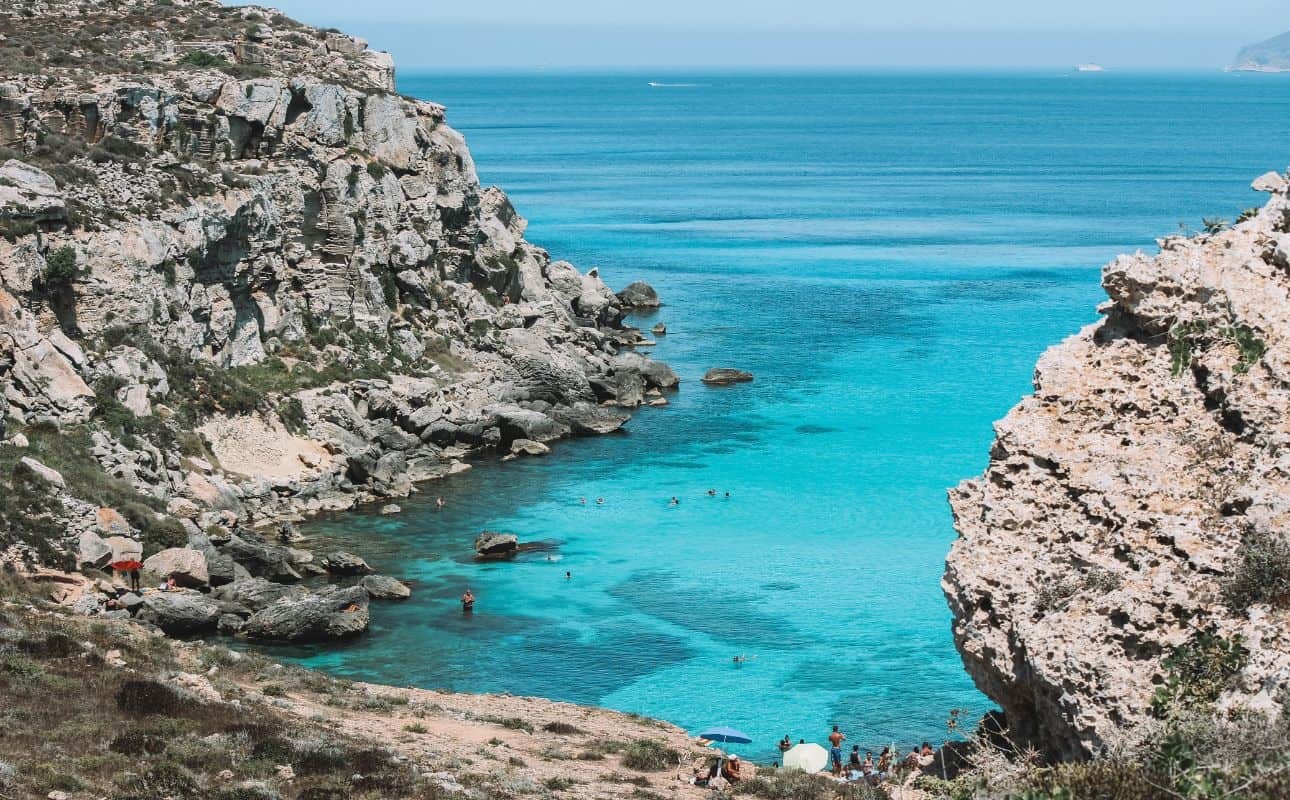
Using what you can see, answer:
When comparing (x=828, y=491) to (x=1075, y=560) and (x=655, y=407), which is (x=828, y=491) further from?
(x=1075, y=560)

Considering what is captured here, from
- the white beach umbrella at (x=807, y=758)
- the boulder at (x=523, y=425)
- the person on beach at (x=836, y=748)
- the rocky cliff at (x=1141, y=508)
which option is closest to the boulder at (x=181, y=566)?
the person on beach at (x=836, y=748)

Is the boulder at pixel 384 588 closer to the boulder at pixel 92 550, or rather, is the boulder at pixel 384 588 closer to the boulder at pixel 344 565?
the boulder at pixel 344 565

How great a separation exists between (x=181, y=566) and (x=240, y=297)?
68.7 ft

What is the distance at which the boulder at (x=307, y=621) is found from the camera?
4266 cm

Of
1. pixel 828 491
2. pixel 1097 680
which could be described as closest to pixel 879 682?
pixel 828 491

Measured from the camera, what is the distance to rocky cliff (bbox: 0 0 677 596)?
49438 millimetres

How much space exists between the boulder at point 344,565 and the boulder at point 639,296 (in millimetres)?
48693

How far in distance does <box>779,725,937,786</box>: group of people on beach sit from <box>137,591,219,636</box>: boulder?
16.9m

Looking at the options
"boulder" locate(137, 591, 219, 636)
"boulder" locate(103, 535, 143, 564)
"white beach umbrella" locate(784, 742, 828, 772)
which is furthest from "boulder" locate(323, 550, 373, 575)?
"white beach umbrella" locate(784, 742, 828, 772)

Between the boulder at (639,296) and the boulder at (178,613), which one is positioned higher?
the boulder at (639,296)

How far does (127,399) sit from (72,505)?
29.0 ft

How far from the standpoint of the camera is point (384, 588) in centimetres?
4678

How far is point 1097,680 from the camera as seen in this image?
1488cm

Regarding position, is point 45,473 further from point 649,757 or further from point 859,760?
point 859,760
